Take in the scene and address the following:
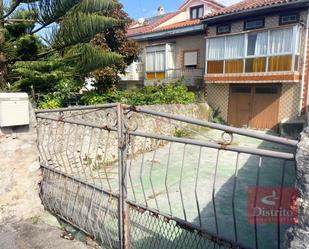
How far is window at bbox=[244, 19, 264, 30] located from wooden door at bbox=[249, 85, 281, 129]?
282 cm

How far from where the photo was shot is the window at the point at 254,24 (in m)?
12.8

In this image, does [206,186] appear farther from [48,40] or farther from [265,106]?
[265,106]

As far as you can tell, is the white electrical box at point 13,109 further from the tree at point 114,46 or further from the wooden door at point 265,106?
the wooden door at point 265,106

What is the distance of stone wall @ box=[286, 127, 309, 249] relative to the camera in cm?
138

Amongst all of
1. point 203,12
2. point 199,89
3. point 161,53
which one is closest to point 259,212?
point 199,89

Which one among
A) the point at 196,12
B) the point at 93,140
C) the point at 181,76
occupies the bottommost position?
the point at 93,140

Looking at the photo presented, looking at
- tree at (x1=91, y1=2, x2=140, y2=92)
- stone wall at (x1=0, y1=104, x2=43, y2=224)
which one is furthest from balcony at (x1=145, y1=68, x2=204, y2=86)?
stone wall at (x1=0, y1=104, x2=43, y2=224)

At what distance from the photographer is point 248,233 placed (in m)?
3.88

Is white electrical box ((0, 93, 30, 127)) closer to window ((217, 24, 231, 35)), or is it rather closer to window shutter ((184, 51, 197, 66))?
window ((217, 24, 231, 35))

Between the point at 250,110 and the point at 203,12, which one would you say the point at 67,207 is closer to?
the point at 250,110

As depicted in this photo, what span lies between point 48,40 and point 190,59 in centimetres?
1037

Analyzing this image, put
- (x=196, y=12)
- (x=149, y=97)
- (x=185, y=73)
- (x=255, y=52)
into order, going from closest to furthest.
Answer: (x=149, y=97) → (x=255, y=52) → (x=185, y=73) → (x=196, y=12)

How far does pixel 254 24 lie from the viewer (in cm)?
1302

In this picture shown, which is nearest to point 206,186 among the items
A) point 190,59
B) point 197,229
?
point 197,229
